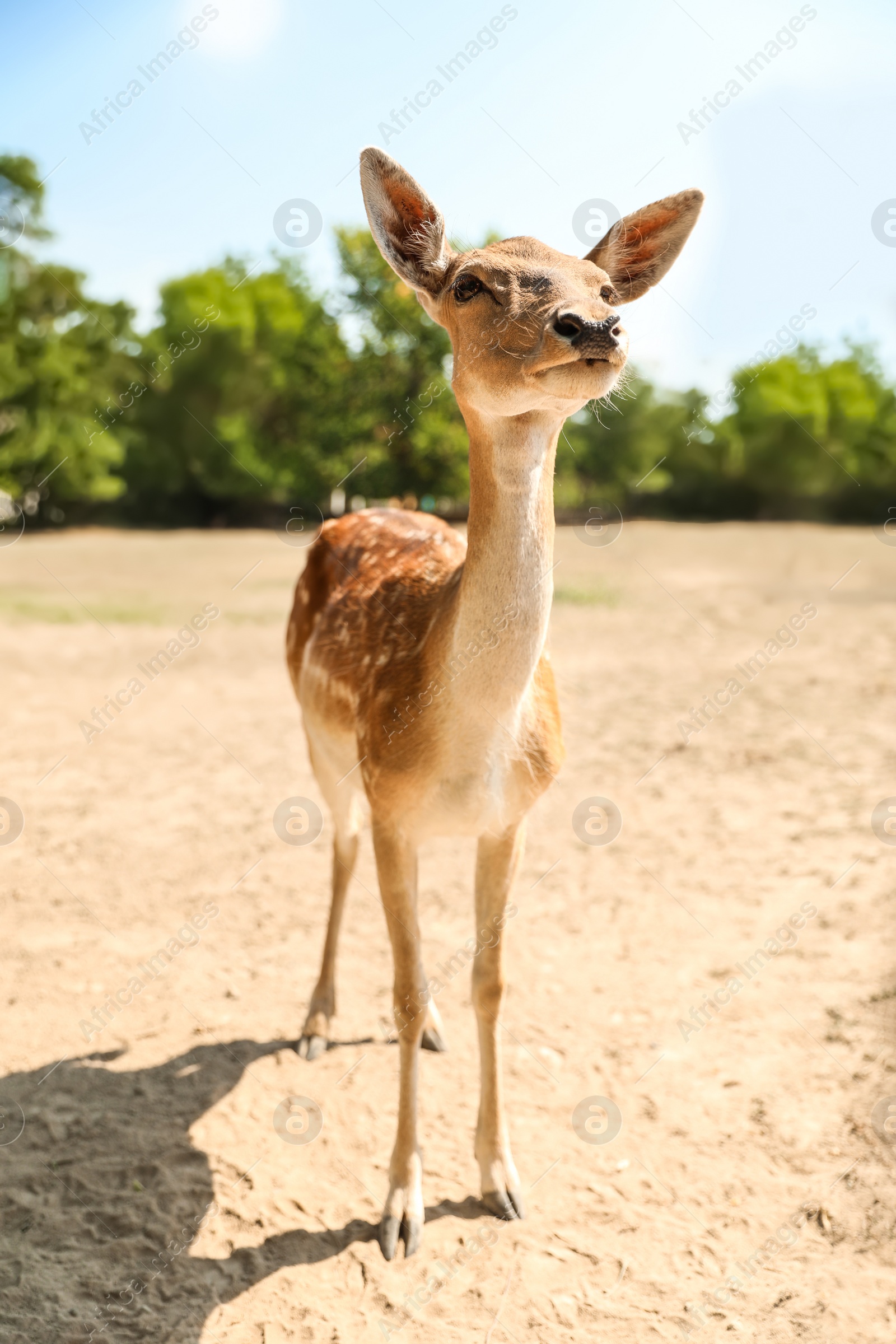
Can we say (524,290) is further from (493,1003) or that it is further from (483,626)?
(493,1003)

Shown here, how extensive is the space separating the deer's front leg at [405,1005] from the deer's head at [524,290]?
1485 mm

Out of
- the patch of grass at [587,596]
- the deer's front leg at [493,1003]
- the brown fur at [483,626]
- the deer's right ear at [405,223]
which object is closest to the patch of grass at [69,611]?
the patch of grass at [587,596]

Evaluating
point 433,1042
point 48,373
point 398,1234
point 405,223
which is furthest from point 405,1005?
point 48,373

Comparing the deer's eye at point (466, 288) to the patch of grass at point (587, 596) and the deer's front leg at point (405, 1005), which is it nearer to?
the deer's front leg at point (405, 1005)

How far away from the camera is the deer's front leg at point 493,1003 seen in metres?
3.32

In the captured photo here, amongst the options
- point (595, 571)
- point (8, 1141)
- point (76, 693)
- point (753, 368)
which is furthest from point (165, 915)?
point (753, 368)

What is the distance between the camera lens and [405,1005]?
3.26 meters

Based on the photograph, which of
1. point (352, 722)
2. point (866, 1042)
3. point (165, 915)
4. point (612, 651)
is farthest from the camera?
point (612, 651)

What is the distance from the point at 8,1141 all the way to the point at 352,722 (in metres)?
1.96

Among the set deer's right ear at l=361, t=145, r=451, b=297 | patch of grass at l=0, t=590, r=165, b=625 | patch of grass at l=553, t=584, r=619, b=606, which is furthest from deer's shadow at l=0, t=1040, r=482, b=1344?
patch of grass at l=553, t=584, r=619, b=606

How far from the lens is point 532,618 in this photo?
281 centimetres

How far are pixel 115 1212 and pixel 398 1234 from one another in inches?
37.1

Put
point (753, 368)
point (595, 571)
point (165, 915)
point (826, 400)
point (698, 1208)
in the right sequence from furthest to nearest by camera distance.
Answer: point (826, 400) < point (753, 368) < point (595, 571) < point (165, 915) < point (698, 1208)

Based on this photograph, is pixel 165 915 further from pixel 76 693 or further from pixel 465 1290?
pixel 76 693
